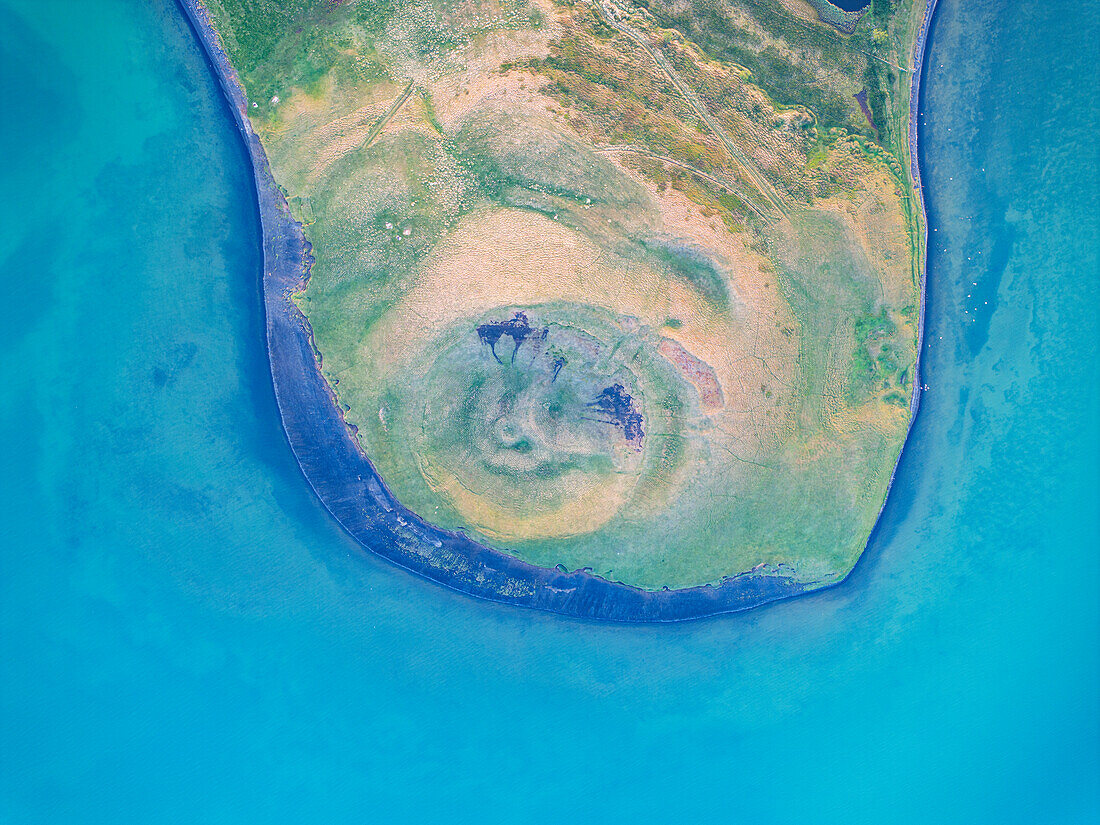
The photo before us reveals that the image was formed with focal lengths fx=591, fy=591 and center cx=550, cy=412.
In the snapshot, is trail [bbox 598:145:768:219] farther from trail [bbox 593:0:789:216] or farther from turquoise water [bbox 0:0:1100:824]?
turquoise water [bbox 0:0:1100:824]

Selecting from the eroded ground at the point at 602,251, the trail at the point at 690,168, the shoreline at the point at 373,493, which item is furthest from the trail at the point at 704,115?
the shoreline at the point at 373,493

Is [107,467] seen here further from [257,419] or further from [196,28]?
[196,28]

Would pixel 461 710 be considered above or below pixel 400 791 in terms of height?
above

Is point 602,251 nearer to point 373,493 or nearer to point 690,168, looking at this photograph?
point 690,168

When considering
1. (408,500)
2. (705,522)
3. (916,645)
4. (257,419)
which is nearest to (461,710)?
(408,500)

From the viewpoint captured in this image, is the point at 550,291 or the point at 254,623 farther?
the point at 254,623

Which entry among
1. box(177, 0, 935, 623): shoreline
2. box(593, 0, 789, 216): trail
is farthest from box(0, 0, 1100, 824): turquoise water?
box(593, 0, 789, 216): trail

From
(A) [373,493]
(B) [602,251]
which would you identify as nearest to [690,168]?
(B) [602,251]
